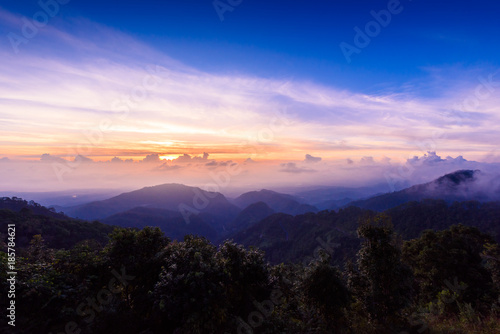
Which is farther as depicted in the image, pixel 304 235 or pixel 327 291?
pixel 304 235

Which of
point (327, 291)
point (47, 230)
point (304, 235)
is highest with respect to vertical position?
point (327, 291)

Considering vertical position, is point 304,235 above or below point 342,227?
below

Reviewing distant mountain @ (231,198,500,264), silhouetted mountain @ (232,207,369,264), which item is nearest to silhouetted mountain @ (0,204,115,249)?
distant mountain @ (231,198,500,264)

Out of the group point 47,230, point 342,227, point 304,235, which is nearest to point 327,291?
point 47,230

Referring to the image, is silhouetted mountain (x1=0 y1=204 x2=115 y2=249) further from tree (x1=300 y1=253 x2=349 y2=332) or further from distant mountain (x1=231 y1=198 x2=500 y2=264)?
distant mountain (x1=231 y1=198 x2=500 y2=264)

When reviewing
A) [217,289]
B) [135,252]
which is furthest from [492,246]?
[135,252]

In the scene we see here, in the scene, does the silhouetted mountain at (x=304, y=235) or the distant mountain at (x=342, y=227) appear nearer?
the distant mountain at (x=342, y=227)

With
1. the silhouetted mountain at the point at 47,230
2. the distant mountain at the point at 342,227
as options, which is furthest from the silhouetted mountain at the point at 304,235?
the silhouetted mountain at the point at 47,230

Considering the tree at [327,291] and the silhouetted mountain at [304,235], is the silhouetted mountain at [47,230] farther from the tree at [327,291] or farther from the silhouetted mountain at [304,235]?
the silhouetted mountain at [304,235]

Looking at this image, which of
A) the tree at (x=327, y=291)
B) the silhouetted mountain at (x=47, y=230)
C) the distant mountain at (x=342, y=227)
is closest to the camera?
the tree at (x=327, y=291)

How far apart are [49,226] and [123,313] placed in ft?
270

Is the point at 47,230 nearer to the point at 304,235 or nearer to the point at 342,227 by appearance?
the point at 304,235

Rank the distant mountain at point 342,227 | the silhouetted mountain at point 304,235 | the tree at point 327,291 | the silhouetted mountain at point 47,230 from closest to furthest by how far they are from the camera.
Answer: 1. the tree at point 327,291
2. the silhouetted mountain at point 47,230
3. the distant mountain at point 342,227
4. the silhouetted mountain at point 304,235

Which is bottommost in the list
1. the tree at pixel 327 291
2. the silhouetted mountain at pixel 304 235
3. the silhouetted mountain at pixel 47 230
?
the silhouetted mountain at pixel 304 235
